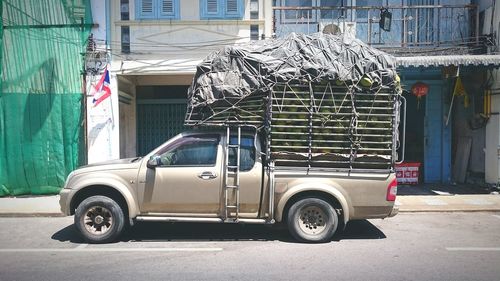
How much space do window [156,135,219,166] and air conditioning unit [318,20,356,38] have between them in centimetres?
580

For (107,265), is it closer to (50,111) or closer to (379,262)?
(379,262)

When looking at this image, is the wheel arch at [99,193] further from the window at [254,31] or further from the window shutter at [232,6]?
the window shutter at [232,6]

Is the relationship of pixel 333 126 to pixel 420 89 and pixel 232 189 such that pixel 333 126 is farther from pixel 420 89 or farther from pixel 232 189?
pixel 420 89

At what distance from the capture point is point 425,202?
10.8 m

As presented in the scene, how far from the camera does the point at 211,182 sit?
22.9 feet

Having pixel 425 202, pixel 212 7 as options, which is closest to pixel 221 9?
pixel 212 7

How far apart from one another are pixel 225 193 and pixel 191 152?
84 cm

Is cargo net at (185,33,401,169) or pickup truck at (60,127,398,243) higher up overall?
cargo net at (185,33,401,169)

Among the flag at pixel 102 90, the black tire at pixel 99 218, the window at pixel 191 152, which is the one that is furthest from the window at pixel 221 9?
the black tire at pixel 99 218

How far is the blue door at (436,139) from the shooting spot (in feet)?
44.5

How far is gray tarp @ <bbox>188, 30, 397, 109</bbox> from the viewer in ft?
24.0

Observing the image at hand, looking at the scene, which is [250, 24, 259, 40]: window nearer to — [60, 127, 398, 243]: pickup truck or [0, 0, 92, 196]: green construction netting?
[0, 0, 92, 196]: green construction netting

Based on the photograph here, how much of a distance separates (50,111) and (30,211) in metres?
2.89

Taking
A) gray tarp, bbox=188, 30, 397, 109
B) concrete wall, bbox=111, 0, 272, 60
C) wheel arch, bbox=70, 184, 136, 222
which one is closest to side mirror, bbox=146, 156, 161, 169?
wheel arch, bbox=70, 184, 136, 222
